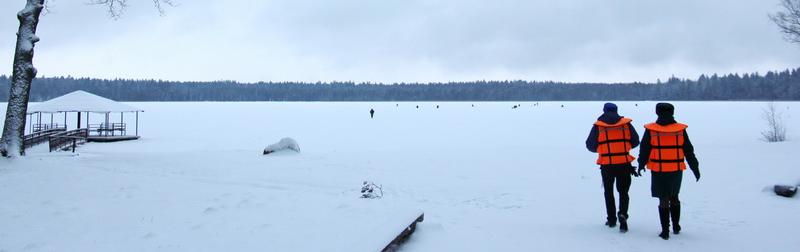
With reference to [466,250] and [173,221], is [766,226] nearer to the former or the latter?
[466,250]

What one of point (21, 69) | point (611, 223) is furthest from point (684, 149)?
point (21, 69)

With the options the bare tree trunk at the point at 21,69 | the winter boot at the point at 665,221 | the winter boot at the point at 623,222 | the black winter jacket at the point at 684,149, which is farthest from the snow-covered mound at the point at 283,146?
the winter boot at the point at 665,221

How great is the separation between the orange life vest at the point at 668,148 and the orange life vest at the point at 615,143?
34 centimetres

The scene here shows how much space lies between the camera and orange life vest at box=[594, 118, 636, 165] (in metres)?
7.01

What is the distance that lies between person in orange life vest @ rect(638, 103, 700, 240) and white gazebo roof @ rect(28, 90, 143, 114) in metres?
30.4

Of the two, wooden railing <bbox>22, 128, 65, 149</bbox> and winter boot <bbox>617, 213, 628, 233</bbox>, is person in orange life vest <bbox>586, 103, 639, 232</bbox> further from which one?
wooden railing <bbox>22, 128, 65, 149</bbox>

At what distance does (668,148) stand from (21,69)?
1355cm

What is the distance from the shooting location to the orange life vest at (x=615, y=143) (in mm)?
7008

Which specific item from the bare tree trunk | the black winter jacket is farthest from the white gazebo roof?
the black winter jacket

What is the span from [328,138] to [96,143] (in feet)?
40.6

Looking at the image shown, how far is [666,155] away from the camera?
263 inches

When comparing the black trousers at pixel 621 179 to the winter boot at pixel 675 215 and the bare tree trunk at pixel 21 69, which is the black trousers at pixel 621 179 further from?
the bare tree trunk at pixel 21 69

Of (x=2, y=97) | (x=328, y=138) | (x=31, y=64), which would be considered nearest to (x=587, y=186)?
(x=31, y=64)

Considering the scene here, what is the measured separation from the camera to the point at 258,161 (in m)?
16.5
